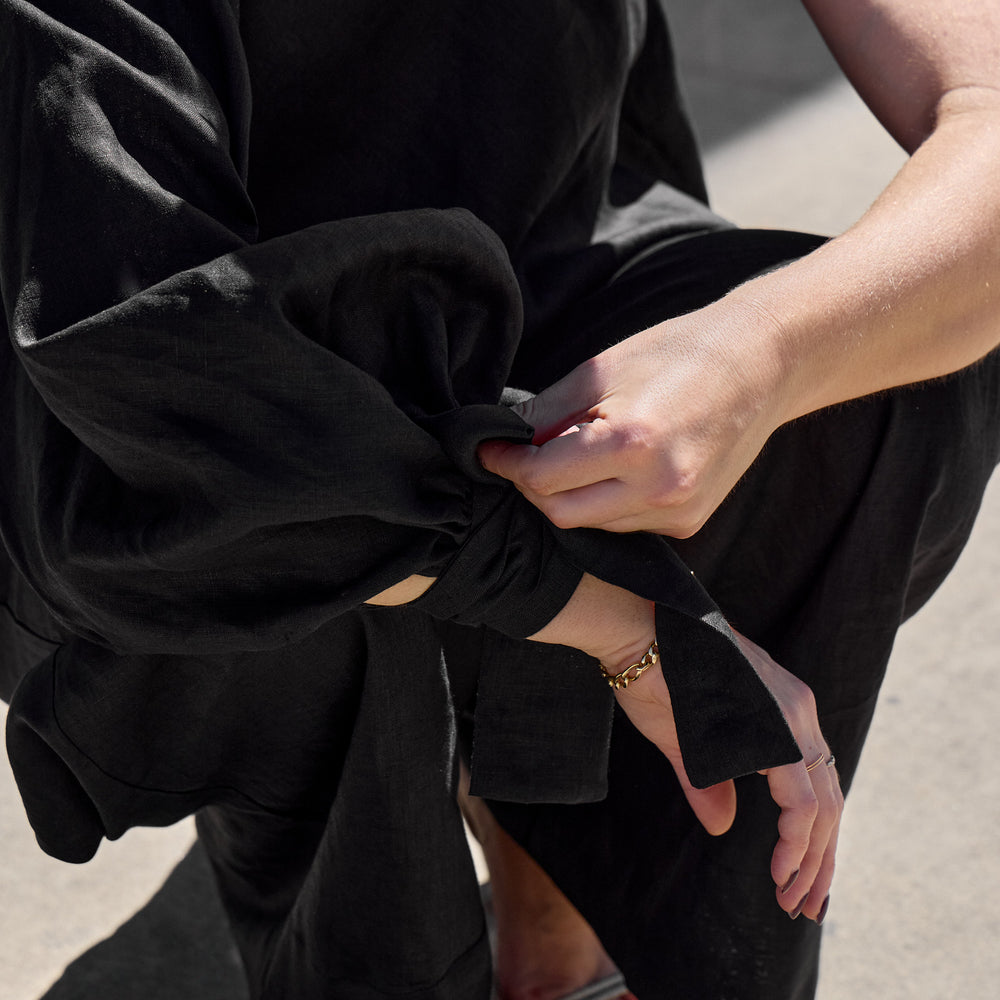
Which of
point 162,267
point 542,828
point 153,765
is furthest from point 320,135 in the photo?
point 542,828

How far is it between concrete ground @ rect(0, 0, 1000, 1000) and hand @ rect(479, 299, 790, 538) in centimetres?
Answer: 77

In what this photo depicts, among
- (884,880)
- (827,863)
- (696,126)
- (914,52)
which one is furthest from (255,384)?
(696,126)

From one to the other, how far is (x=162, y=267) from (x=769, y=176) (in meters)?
2.50

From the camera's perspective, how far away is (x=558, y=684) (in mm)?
960

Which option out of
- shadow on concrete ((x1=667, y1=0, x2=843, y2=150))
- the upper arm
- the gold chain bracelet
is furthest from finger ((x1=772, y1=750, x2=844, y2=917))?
shadow on concrete ((x1=667, y1=0, x2=843, y2=150))

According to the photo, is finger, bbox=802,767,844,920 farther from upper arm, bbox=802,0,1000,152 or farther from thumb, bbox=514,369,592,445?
upper arm, bbox=802,0,1000,152

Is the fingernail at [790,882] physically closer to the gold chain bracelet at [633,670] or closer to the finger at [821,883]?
the finger at [821,883]

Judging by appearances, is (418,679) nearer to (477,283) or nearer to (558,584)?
(558,584)

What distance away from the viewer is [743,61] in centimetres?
364

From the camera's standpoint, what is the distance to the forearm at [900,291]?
87cm

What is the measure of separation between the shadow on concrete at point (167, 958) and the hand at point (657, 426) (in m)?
0.80

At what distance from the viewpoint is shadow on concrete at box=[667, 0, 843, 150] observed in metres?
3.33

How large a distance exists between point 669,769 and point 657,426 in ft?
1.32

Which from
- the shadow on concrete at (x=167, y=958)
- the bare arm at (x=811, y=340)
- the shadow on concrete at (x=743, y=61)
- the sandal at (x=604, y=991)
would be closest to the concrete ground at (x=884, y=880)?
the shadow on concrete at (x=167, y=958)
